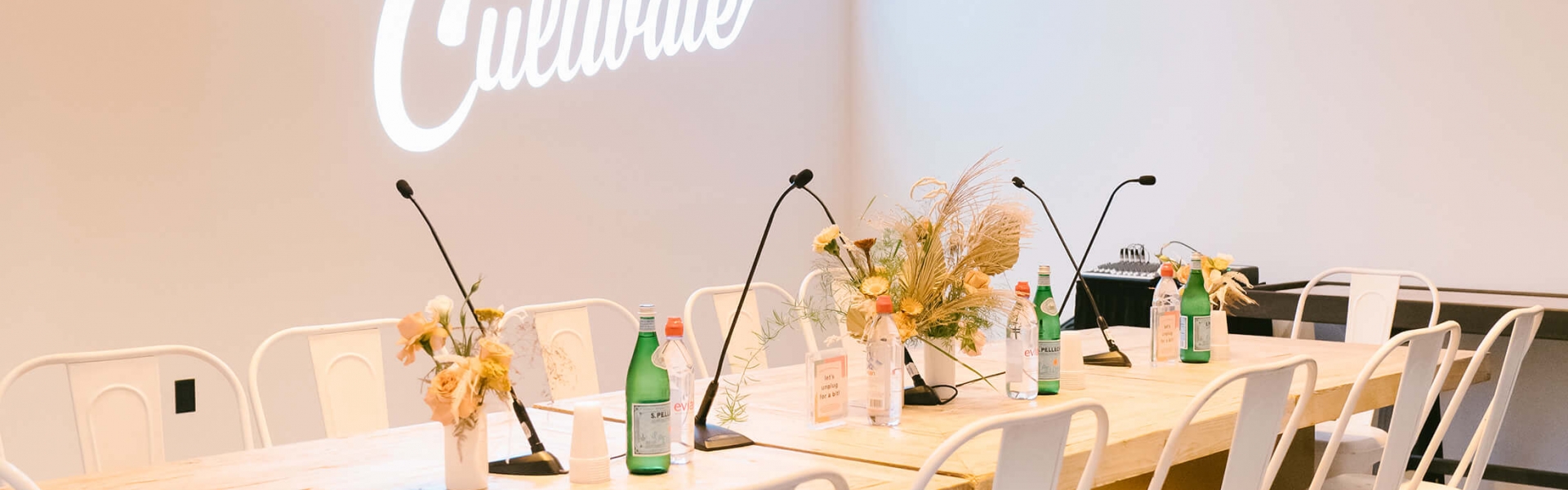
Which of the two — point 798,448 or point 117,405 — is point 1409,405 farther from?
point 117,405

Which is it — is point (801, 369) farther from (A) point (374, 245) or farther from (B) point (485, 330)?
(A) point (374, 245)

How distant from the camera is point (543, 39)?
4367mm

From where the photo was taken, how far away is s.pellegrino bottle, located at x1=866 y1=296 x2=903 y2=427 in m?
2.01

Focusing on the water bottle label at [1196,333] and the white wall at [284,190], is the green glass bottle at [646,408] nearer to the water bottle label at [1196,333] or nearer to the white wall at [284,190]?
the water bottle label at [1196,333]

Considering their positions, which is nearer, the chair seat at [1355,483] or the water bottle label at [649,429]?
the water bottle label at [649,429]

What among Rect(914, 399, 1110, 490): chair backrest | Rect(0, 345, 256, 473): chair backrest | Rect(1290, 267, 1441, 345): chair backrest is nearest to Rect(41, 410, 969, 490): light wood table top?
Rect(914, 399, 1110, 490): chair backrest

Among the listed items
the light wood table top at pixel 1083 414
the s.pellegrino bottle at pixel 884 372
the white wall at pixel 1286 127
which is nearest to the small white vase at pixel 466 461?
the light wood table top at pixel 1083 414

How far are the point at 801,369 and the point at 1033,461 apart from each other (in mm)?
1491

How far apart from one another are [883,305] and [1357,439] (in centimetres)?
162

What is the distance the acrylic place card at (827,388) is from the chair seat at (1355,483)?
118cm

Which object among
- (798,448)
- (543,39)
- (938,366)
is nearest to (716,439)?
(798,448)

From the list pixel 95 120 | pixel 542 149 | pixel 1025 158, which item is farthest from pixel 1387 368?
pixel 95 120

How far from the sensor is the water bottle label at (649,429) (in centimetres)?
165

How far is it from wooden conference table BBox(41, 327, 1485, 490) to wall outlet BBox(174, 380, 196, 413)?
179 cm
